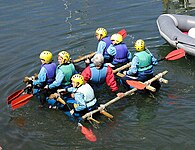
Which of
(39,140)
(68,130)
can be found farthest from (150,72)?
(39,140)

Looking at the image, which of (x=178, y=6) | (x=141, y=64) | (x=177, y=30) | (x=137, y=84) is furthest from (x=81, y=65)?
(x=178, y=6)

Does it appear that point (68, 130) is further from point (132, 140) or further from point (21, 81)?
point (21, 81)

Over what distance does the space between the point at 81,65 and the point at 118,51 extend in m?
2.08

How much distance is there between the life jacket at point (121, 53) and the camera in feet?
35.2

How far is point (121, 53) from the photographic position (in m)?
10.8

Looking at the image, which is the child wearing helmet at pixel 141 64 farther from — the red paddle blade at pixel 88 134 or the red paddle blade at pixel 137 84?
the red paddle blade at pixel 88 134

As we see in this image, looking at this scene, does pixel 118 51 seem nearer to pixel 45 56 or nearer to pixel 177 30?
pixel 45 56

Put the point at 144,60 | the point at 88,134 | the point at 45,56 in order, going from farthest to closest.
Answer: the point at 144,60
the point at 45,56
the point at 88,134

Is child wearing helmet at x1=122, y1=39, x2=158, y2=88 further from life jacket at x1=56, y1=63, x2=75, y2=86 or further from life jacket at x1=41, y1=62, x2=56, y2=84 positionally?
life jacket at x1=41, y1=62, x2=56, y2=84

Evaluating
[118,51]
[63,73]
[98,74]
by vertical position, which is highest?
[118,51]

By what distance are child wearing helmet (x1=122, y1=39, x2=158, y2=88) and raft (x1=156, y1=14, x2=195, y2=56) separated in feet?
6.99

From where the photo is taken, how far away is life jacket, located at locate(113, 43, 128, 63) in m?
10.7

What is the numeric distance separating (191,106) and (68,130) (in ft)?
10.5

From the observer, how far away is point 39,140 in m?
8.80
